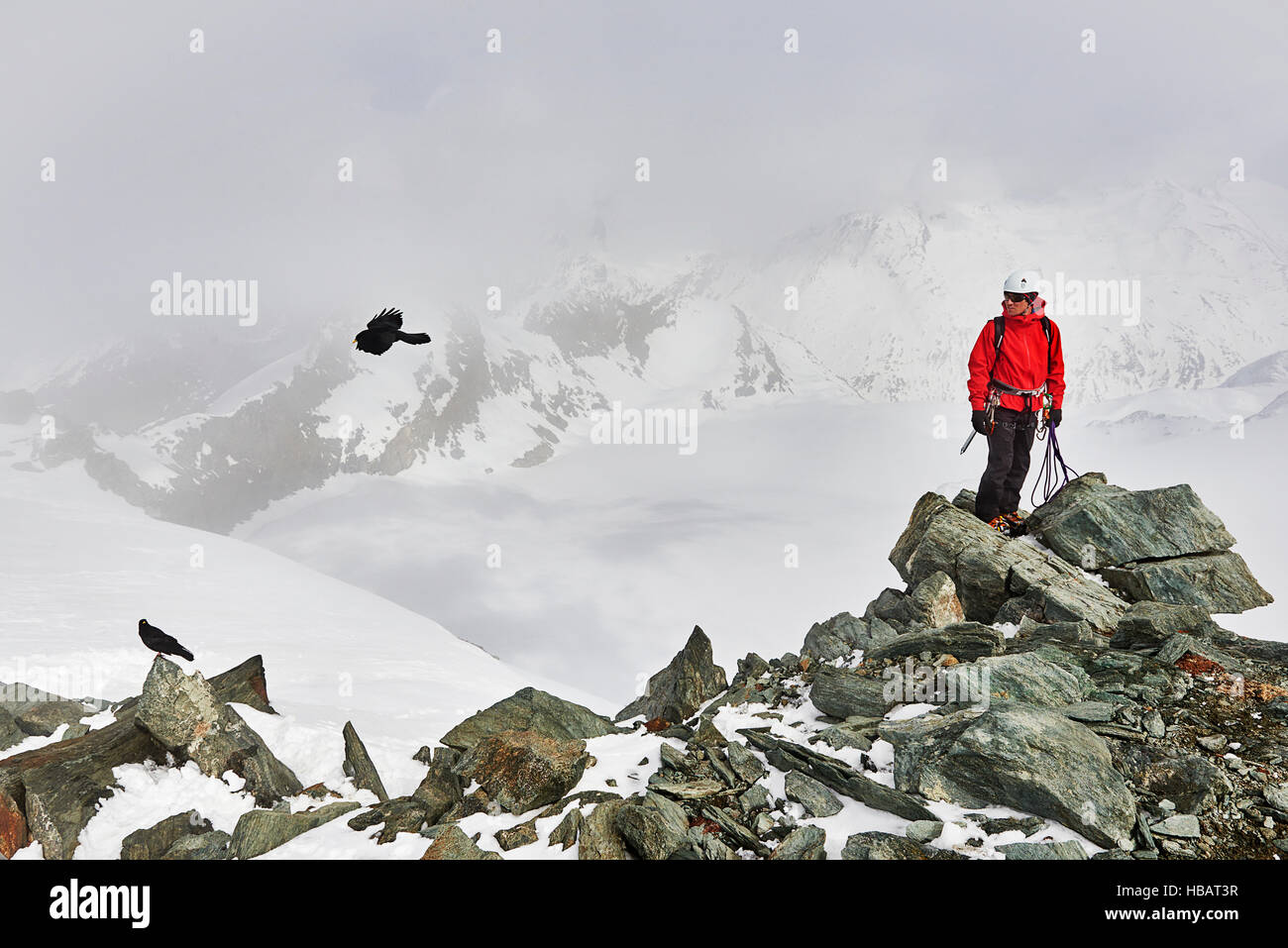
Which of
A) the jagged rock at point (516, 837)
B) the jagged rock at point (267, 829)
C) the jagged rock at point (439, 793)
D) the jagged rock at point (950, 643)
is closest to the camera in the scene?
the jagged rock at point (516, 837)

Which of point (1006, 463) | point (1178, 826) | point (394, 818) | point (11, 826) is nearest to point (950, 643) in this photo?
point (1178, 826)

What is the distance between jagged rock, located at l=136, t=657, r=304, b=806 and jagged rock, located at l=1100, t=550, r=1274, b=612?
572 inches

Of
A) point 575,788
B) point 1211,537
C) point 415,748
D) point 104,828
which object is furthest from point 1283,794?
point 104,828

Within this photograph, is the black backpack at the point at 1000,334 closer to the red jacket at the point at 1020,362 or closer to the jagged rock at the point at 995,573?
the red jacket at the point at 1020,362

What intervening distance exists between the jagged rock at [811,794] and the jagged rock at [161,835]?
25.9 feet

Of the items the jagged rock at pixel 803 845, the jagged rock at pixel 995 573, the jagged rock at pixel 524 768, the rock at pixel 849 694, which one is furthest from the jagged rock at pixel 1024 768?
the jagged rock at pixel 995 573

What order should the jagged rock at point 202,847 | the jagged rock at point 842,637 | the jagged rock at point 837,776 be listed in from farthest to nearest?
the jagged rock at point 842,637, the jagged rock at point 202,847, the jagged rock at point 837,776

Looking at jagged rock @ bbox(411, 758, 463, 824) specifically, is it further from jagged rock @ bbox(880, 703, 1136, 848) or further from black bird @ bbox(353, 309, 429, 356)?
black bird @ bbox(353, 309, 429, 356)

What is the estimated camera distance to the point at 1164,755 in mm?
6355

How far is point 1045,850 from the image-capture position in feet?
17.3

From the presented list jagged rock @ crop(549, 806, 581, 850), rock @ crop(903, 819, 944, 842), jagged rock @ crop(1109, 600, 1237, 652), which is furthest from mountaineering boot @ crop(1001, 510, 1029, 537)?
jagged rock @ crop(549, 806, 581, 850)

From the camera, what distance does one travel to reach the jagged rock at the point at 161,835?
28.1 ft
